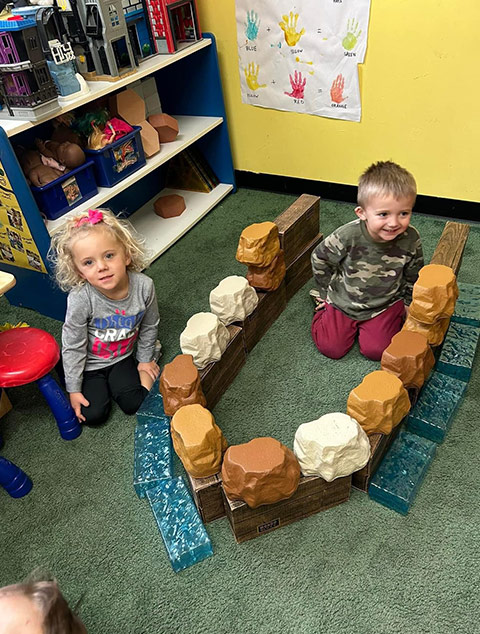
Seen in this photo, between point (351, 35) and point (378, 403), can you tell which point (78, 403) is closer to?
point (378, 403)

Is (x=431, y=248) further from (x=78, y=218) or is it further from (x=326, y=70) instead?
(x=78, y=218)

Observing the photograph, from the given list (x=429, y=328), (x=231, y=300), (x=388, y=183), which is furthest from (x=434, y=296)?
(x=231, y=300)

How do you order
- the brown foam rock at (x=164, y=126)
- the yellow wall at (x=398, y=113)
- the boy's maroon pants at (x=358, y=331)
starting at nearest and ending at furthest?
the boy's maroon pants at (x=358, y=331) → the yellow wall at (x=398, y=113) → the brown foam rock at (x=164, y=126)

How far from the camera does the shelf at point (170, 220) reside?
2324 millimetres

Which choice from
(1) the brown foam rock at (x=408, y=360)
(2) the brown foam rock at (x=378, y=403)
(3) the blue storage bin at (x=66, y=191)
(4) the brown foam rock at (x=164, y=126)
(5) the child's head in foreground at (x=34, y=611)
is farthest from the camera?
(4) the brown foam rock at (x=164, y=126)

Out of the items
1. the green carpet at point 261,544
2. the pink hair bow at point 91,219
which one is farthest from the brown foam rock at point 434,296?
the pink hair bow at point 91,219

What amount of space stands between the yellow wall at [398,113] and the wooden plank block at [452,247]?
0.51m

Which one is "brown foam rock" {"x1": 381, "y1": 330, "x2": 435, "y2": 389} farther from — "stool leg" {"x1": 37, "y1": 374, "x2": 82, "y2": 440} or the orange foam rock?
the orange foam rock

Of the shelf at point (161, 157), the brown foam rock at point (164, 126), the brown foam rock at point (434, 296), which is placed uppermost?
the brown foam rock at point (164, 126)

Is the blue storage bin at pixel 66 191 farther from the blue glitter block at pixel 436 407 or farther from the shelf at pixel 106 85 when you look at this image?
the blue glitter block at pixel 436 407

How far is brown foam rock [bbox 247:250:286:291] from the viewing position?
1.68 meters

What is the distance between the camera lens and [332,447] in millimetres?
1099

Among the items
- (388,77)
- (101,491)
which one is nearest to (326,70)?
(388,77)

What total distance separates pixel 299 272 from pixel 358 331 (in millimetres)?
361
